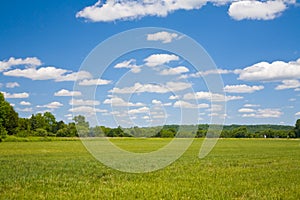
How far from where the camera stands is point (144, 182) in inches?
755

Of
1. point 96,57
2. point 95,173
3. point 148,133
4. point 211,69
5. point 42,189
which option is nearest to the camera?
point 42,189

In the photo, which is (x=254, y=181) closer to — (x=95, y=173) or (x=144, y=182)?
(x=144, y=182)

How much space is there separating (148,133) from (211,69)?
50.1 ft

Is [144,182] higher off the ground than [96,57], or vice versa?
[96,57]

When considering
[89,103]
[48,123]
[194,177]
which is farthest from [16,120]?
[194,177]

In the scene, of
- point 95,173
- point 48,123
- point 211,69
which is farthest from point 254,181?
point 48,123

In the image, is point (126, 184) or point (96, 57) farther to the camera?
point (96, 57)

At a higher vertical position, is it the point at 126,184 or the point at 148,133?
the point at 148,133

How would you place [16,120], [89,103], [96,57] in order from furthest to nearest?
[16,120]
[89,103]
[96,57]

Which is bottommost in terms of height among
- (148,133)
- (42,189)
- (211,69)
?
(42,189)

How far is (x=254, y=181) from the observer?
19.6 meters

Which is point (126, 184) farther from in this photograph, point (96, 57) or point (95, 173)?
point (96, 57)

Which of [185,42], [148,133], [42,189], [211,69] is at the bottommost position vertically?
[42,189]

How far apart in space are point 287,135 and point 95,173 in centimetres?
15193
